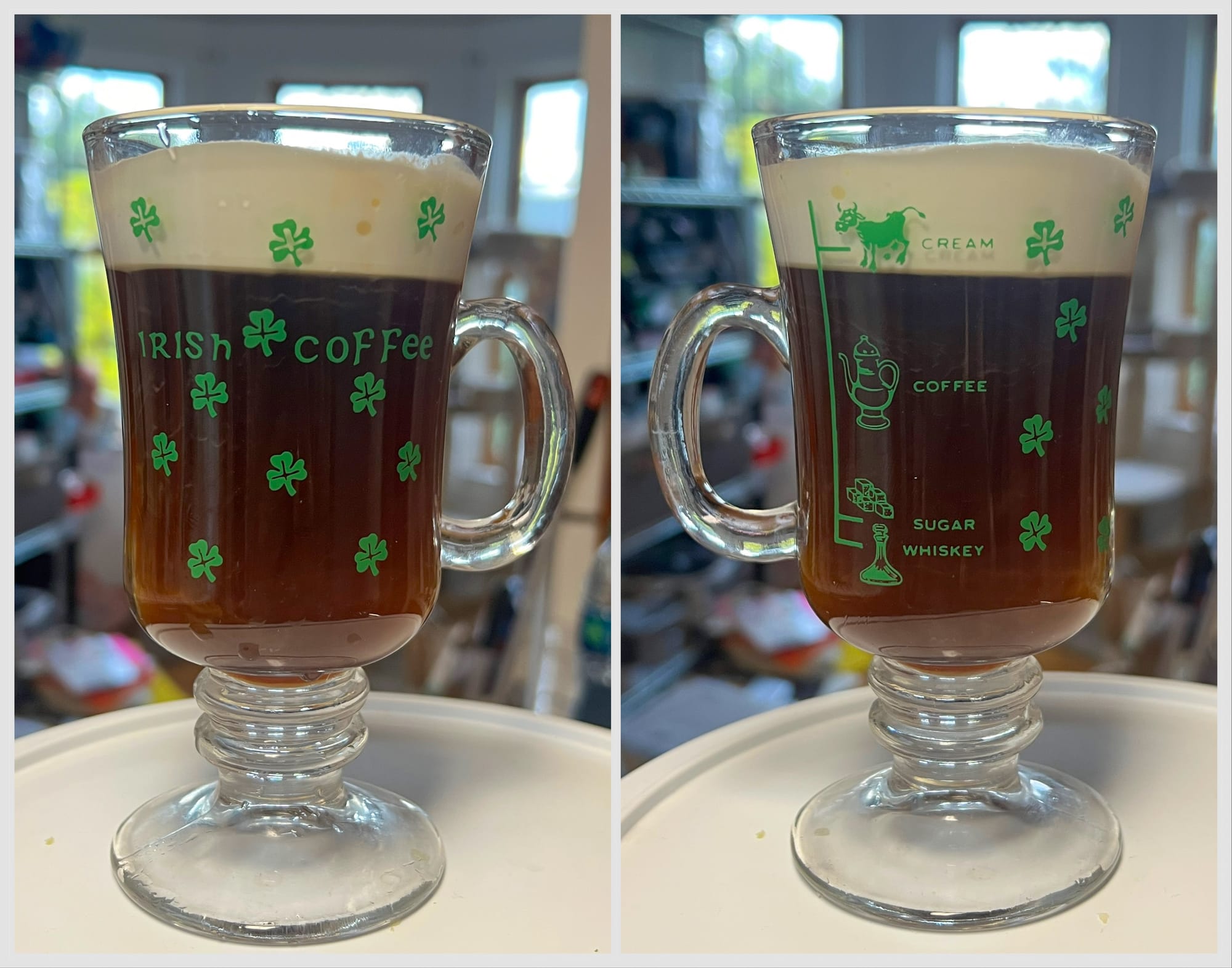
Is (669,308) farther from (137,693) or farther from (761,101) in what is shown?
(137,693)

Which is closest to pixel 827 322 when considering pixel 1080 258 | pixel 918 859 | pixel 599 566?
pixel 1080 258

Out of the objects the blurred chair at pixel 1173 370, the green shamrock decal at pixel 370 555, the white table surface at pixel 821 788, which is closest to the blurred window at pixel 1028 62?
the blurred chair at pixel 1173 370

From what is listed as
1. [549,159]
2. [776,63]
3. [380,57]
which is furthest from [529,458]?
[776,63]

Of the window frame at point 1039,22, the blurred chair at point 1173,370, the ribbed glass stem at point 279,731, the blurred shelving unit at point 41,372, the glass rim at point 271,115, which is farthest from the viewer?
the window frame at point 1039,22

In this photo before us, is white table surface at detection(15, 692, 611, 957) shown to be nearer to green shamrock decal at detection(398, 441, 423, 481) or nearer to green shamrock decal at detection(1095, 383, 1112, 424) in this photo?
green shamrock decal at detection(398, 441, 423, 481)

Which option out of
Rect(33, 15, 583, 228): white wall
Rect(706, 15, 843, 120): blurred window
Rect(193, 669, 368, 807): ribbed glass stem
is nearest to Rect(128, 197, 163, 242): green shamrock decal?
Rect(193, 669, 368, 807): ribbed glass stem

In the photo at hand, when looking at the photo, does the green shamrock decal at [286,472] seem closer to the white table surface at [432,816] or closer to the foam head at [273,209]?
the foam head at [273,209]

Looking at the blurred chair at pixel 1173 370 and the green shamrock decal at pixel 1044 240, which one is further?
the blurred chair at pixel 1173 370
